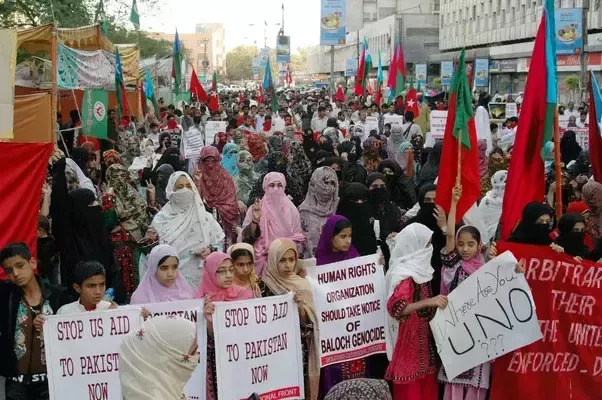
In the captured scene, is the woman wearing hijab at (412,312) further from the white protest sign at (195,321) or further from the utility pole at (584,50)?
the utility pole at (584,50)

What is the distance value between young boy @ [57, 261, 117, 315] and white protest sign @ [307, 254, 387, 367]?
126 centimetres

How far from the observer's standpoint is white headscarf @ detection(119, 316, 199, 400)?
2939 millimetres

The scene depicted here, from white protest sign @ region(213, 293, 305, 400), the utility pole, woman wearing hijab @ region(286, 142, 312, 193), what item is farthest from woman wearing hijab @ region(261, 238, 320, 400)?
the utility pole

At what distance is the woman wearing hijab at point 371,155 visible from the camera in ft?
37.4

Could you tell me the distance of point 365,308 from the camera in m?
5.70

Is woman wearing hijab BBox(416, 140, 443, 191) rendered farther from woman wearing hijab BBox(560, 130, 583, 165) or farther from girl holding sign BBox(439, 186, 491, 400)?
woman wearing hijab BBox(560, 130, 583, 165)

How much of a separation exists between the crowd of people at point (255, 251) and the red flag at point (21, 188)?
0.39m

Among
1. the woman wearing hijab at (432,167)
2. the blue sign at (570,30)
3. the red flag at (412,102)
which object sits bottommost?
the woman wearing hijab at (432,167)

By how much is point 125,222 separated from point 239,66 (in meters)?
147

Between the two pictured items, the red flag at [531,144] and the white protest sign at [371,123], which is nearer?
the red flag at [531,144]

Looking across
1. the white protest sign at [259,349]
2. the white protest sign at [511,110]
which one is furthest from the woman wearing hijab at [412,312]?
the white protest sign at [511,110]

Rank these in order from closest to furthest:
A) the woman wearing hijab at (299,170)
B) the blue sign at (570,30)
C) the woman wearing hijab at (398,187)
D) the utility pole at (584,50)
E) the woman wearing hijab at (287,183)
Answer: the woman wearing hijab at (287,183) < the woman wearing hijab at (398,187) < the woman wearing hijab at (299,170) < the utility pole at (584,50) < the blue sign at (570,30)

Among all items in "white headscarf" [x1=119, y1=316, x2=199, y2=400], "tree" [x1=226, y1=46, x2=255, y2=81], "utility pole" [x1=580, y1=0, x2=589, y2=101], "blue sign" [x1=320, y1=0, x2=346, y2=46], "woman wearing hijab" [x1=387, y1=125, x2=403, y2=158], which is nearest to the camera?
"white headscarf" [x1=119, y1=316, x2=199, y2=400]

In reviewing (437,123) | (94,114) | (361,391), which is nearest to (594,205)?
(361,391)
